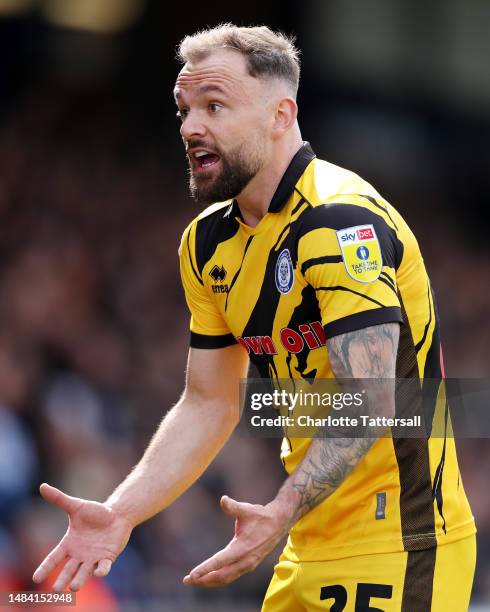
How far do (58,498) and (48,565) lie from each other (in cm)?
26

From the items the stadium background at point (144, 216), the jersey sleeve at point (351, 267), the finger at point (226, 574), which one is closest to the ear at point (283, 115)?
the jersey sleeve at point (351, 267)

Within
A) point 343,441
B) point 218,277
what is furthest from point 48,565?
point 218,277

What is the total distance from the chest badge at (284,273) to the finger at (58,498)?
0.98 meters

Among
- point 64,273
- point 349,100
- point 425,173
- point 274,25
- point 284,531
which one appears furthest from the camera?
point 425,173

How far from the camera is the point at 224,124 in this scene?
4.00m

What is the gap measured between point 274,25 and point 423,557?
9691 mm

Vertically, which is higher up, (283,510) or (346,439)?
(346,439)

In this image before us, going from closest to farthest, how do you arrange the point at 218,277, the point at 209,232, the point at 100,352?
the point at 218,277, the point at 209,232, the point at 100,352

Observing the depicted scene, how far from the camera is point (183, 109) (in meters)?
4.14

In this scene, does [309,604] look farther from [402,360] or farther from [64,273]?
[64,273]

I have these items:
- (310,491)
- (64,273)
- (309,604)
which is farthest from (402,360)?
(64,273)

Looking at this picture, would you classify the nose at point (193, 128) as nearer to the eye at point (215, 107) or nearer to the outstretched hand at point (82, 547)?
the eye at point (215, 107)
